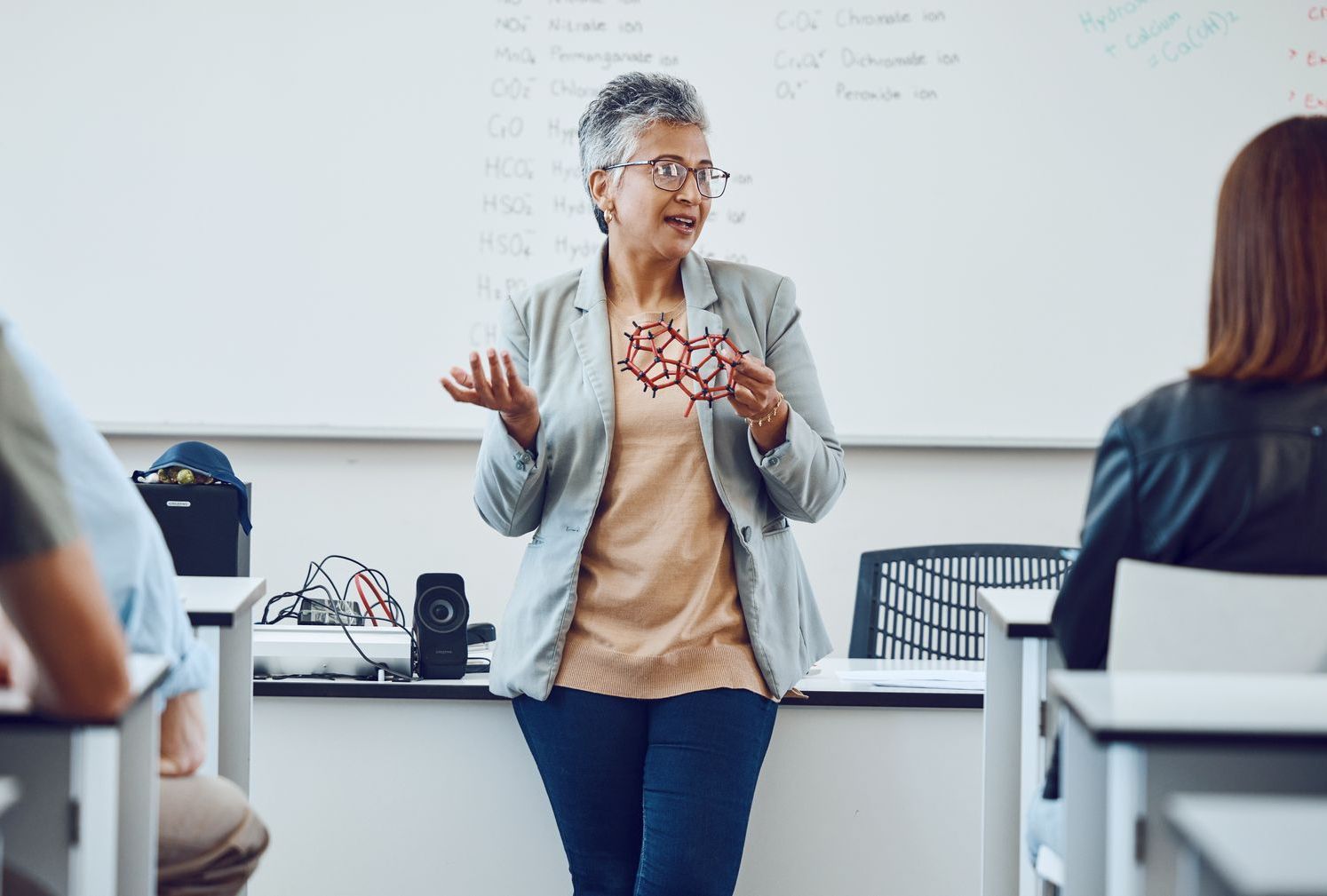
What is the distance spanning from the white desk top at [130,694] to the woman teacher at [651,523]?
1.86 ft

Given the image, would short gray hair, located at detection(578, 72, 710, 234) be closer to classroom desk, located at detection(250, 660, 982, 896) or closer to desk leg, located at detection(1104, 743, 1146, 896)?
classroom desk, located at detection(250, 660, 982, 896)

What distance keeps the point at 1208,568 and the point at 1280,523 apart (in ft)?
0.27

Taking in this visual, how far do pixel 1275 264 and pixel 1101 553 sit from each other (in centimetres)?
35

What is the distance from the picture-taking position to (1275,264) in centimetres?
136

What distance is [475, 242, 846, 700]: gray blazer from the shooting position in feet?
5.71

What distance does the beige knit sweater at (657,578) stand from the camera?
5.56ft

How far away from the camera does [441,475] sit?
3.22m

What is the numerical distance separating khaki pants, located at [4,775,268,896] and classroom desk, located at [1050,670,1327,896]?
33.2 inches

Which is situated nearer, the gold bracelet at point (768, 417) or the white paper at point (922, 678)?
the gold bracelet at point (768, 417)

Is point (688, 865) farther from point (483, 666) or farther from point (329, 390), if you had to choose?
point (329, 390)

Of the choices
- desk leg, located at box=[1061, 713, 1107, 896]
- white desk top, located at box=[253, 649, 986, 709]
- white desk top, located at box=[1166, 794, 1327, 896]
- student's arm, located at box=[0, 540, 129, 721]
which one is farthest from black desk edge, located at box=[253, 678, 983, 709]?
white desk top, located at box=[1166, 794, 1327, 896]

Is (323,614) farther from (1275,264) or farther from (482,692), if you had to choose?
(1275,264)

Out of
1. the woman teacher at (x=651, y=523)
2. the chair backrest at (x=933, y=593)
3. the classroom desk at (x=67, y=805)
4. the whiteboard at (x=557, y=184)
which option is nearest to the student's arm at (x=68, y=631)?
the classroom desk at (x=67, y=805)

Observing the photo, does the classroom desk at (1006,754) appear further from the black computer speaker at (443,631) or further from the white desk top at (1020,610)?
the black computer speaker at (443,631)
